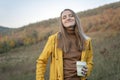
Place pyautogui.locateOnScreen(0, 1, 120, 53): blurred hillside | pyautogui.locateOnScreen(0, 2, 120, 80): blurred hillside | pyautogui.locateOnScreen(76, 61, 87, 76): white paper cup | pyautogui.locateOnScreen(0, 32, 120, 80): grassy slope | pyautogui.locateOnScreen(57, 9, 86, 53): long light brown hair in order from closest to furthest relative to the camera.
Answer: pyautogui.locateOnScreen(76, 61, 87, 76): white paper cup < pyautogui.locateOnScreen(57, 9, 86, 53): long light brown hair < pyautogui.locateOnScreen(0, 32, 120, 80): grassy slope < pyautogui.locateOnScreen(0, 2, 120, 80): blurred hillside < pyautogui.locateOnScreen(0, 1, 120, 53): blurred hillside

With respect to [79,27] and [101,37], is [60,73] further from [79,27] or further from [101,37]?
[101,37]

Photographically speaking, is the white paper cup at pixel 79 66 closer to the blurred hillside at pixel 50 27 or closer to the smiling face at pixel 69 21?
the smiling face at pixel 69 21

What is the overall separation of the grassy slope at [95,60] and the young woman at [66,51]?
4771 mm

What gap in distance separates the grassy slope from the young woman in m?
4.77

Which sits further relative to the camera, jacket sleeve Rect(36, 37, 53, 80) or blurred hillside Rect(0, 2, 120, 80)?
blurred hillside Rect(0, 2, 120, 80)

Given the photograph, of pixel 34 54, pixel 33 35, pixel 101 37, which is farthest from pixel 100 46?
pixel 33 35

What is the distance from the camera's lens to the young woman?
436cm

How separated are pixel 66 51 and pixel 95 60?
22.6 feet

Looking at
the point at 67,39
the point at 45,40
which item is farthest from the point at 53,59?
the point at 45,40

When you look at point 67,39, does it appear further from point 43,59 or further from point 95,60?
point 95,60

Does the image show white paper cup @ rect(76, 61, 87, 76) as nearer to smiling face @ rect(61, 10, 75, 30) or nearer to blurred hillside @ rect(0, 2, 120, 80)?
smiling face @ rect(61, 10, 75, 30)

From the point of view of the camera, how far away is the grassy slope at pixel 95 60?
9.93 m

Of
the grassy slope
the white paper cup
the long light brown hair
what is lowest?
the grassy slope

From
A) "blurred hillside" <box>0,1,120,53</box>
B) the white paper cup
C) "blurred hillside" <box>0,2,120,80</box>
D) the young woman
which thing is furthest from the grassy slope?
the white paper cup
